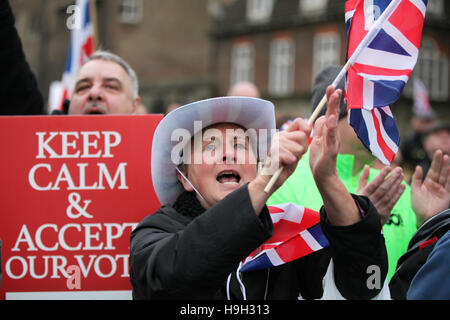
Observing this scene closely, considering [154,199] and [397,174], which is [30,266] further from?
[397,174]

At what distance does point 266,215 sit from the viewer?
6.22 feet

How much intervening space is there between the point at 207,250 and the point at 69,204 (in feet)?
3.82

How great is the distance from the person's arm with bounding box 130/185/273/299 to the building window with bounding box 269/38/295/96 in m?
25.3

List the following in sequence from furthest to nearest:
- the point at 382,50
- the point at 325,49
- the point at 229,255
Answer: the point at 325,49
the point at 382,50
the point at 229,255

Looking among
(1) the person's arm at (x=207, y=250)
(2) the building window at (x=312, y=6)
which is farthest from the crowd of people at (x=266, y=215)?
(2) the building window at (x=312, y=6)

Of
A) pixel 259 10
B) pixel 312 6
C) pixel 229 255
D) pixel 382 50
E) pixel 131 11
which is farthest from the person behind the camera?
pixel 131 11

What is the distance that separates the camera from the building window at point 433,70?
24812 millimetres

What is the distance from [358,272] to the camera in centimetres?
216

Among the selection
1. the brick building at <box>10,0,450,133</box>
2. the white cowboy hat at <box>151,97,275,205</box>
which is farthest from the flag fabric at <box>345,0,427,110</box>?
the brick building at <box>10,0,450,133</box>

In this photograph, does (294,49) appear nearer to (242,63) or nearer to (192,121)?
(242,63)

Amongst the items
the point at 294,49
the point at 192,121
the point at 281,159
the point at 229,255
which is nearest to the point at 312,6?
the point at 294,49

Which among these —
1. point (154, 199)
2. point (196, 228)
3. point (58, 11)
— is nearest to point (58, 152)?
point (154, 199)

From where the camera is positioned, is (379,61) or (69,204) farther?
(69,204)

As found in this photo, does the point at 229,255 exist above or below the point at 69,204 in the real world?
below
